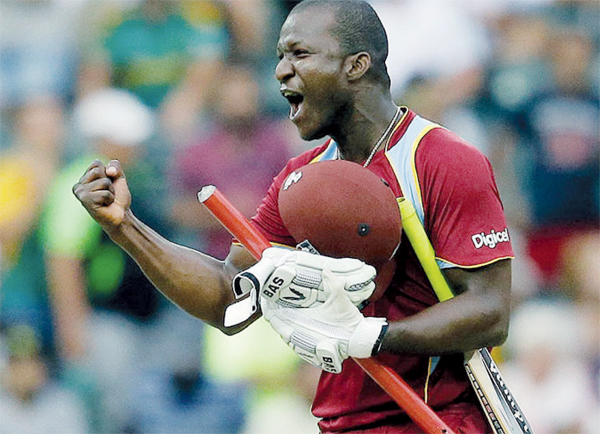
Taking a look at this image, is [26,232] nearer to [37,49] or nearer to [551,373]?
[37,49]

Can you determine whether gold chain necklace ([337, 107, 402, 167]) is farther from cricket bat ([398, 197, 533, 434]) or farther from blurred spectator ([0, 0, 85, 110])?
blurred spectator ([0, 0, 85, 110])

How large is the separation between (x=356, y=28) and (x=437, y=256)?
786 mm

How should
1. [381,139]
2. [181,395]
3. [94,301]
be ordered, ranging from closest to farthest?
1. [381,139]
2. [181,395]
3. [94,301]

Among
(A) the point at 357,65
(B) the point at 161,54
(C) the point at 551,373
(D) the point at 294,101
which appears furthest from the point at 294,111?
(B) the point at 161,54

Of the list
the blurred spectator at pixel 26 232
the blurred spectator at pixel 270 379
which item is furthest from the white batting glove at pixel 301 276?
the blurred spectator at pixel 26 232

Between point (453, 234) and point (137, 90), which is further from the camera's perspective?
point (137, 90)

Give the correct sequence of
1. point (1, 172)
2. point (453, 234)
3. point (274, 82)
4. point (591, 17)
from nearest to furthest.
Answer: point (453, 234) < point (1, 172) < point (274, 82) < point (591, 17)

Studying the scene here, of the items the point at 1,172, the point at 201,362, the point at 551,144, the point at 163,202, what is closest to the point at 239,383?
the point at 201,362

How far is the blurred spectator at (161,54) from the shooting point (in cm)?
750

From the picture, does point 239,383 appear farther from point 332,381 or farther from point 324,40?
point 324,40

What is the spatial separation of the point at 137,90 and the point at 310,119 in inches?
152

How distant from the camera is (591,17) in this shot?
8273mm

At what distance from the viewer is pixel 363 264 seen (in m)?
3.48

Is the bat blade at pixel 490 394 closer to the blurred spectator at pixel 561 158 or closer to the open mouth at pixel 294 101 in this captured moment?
the open mouth at pixel 294 101
